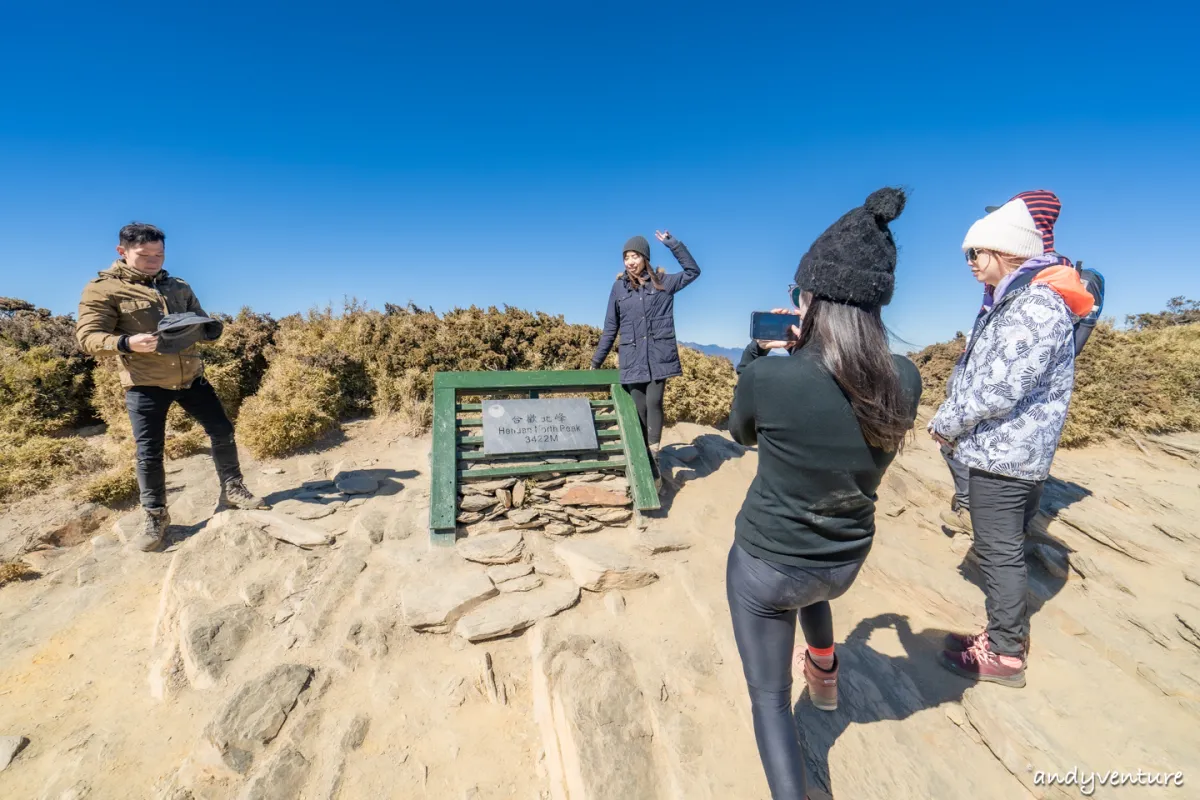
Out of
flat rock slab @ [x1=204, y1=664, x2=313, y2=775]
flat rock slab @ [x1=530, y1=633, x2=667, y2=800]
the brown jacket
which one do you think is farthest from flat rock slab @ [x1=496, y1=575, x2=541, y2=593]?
the brown jacket

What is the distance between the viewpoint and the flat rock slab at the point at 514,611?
331 cm

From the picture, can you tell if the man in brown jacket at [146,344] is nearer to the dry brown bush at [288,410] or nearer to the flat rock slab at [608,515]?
the dry brown bush at [288,410]

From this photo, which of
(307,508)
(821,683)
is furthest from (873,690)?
(307,508)

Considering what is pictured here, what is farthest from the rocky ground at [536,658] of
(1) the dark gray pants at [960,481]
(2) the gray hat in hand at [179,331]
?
(2) the gray hat in hand at [179,331]

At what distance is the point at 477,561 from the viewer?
394 centimetres

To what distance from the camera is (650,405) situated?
497 cm

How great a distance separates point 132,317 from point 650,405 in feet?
14.3

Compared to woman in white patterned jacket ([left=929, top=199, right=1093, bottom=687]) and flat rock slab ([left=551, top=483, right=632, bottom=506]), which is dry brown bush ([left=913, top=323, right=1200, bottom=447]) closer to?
woman in white patterned jacket ([left=929, top=199, right=1093, bottom=687])

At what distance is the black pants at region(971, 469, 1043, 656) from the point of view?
2703 mm

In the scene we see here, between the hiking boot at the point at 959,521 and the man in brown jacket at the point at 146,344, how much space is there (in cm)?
650

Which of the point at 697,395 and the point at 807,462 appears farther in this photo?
the point at 697,395

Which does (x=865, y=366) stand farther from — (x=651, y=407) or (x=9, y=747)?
(x=9, y=747)

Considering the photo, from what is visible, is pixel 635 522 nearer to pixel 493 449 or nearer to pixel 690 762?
pixel 493 449

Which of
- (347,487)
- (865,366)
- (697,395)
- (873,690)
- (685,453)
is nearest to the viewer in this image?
(865,366)
